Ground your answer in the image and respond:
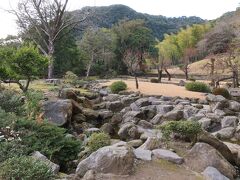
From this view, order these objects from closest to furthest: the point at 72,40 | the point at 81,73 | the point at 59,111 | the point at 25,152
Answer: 1. the point at 25,152
2. the point at 59,111
3. the point at 72,40
4. the point at 81,73

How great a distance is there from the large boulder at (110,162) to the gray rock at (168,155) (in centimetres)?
A: 79

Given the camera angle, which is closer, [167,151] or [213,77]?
[167,151]

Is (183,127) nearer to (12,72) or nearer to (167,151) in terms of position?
(167,151)

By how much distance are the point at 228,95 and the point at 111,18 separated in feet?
240

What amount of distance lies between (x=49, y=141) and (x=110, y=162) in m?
1.97

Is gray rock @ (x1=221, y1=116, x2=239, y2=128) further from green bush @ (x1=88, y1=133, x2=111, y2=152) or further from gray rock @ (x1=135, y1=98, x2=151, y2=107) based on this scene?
green bush @ (x1=88, y1=133, x2=111, y2=152)

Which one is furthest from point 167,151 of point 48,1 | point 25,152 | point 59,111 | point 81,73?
point 81,73

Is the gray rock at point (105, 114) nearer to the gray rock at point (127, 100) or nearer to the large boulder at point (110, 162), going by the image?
the gray rock at point (127, 100)

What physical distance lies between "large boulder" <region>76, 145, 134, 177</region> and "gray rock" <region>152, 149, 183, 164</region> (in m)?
0.79

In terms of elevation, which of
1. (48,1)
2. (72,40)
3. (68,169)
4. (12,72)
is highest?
(48,1)

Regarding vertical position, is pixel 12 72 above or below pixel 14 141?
above

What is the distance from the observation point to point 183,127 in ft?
26.9

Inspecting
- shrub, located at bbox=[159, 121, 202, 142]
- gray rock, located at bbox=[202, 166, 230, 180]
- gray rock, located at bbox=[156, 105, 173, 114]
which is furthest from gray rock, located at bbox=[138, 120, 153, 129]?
gray rock, located at bbox=[202, 166, 230, 180]

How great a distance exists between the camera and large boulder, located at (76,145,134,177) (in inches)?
259
